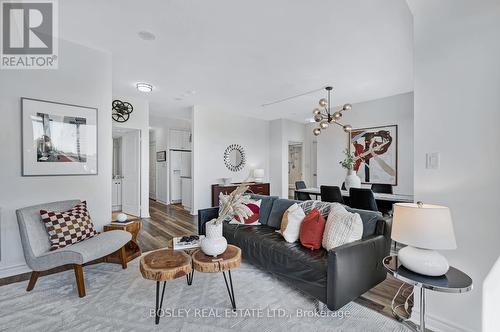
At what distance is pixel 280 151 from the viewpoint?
23.5 ft

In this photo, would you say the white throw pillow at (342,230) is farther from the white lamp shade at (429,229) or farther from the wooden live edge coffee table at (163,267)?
the wooden live edge coffee table at (163,267)

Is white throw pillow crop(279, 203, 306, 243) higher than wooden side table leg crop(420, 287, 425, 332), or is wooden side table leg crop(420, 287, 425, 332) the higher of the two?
white throw pillow crop(279, 203, 306, 243)

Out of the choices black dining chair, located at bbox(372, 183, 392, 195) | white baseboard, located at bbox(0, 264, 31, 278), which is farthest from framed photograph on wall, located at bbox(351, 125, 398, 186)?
white baseboard, located at bbox(0, 264, 31, 278)

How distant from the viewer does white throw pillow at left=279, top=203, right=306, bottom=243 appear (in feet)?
7.98

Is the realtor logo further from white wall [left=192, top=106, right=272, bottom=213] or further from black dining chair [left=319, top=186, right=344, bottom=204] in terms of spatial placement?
black dining chair [left=319, top=186, right=344, bottom=204]

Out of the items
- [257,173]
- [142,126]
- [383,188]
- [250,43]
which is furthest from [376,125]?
[142,126]

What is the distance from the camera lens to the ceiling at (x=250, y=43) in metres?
2.24

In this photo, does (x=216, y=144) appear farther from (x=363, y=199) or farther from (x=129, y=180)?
(x=363, y=199)

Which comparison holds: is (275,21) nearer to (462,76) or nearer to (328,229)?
(462,76)

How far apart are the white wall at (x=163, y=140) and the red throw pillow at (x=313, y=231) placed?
18.5 ft

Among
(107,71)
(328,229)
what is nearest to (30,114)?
(107,71)

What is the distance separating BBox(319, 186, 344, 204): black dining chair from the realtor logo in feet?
13.6

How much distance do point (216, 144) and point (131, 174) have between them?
7.09 ft

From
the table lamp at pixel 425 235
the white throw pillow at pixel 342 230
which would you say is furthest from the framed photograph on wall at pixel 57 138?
the table lamp at pixel 425 235
